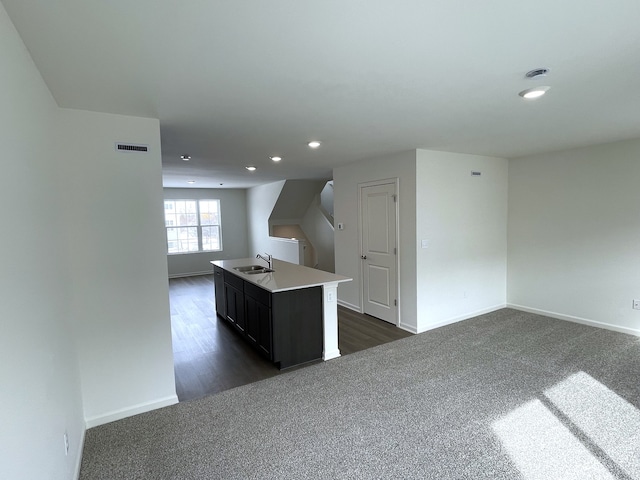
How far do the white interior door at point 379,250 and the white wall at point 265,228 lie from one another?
2.80m

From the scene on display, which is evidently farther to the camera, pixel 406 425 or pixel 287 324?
pixel 287 324

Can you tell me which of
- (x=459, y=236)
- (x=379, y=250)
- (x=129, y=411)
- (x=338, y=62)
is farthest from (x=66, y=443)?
(x=459, y=236)

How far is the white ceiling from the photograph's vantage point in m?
1.34

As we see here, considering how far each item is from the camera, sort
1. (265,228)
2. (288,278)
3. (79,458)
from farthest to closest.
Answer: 1. (265,228)
2. (288,278)
3. (79,458)

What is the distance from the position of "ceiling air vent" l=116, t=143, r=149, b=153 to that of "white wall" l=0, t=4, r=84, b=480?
1.42 ft

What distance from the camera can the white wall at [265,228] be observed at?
7770 millimetres

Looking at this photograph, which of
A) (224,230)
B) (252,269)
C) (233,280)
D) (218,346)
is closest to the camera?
(218,346)

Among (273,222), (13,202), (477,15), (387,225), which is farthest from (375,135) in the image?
(273,222)

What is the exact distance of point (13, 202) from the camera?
1335mm

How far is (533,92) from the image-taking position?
2213 millimetres

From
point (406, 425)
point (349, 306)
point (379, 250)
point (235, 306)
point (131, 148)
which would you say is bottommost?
point (406, 425)

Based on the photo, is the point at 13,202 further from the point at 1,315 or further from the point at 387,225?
the point at 387,225

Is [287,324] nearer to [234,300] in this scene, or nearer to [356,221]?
[234,300]

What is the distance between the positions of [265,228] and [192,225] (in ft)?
7.30
